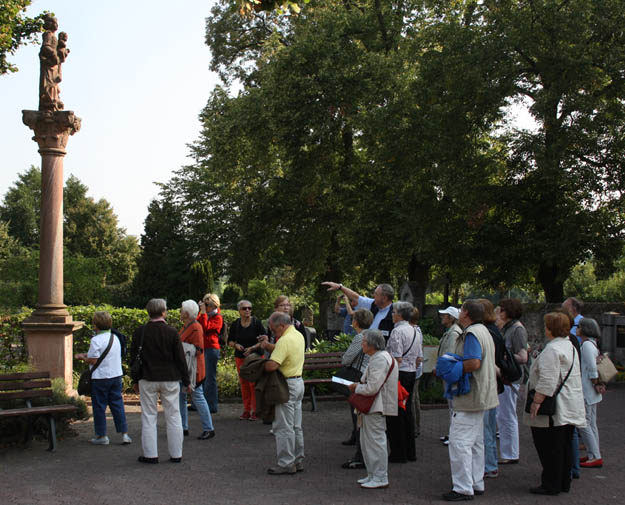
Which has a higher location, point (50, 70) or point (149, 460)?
point (50, 70)

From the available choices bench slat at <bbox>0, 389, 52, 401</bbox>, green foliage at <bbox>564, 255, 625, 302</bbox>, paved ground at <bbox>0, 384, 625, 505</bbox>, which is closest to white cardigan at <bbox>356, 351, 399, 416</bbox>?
paved ground at <bbox>0, 384, 625, 505</bbox>

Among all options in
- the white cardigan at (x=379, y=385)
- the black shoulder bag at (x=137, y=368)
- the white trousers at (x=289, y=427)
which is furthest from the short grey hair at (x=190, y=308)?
the white cardigan at (x=379, y=385)

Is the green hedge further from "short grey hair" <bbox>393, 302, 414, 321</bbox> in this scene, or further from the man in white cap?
the man in white cap

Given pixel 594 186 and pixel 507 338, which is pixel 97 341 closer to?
pixel 507 338

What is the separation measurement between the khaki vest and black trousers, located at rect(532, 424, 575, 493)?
0.62 meters

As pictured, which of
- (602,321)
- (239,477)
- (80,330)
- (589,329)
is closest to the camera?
(239,477)

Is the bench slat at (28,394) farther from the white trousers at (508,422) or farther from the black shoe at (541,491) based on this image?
the black shoe at (541,491)

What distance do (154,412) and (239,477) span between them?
4.29 feet

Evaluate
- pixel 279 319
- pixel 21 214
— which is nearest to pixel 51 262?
pixel 279 319

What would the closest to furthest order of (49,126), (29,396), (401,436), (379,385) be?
1. (379,385)
2. (401,436)
3. (29,396)
4. (49,126)

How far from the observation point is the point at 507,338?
8031 mm

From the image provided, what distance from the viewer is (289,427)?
24.7 ft

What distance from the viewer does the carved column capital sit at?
11.3 metres

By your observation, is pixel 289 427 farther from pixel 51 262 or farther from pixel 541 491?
pixel 51 262
